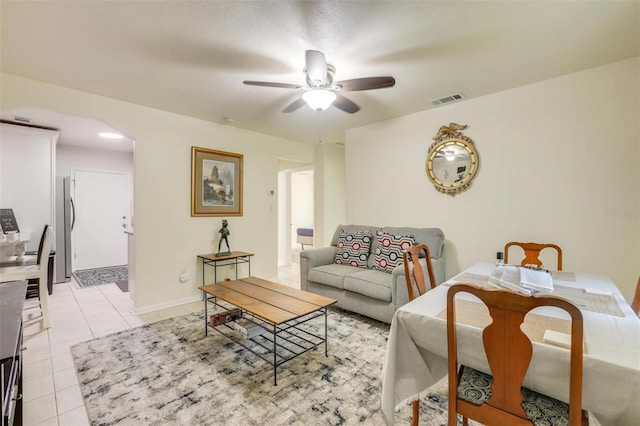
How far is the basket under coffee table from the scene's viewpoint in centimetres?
208

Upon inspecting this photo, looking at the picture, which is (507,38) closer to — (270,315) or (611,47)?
(611,47)

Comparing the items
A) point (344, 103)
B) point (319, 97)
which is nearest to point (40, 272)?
point (319, 97)

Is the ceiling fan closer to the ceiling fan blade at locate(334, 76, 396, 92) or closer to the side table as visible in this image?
the ceiling fan blade at locate(334, 76, 396, 92)

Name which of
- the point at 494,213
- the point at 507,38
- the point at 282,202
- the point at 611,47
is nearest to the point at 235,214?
the point at 282,202

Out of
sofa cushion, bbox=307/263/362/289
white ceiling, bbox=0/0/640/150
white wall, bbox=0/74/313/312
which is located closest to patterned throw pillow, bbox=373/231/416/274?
sofa cushion, bbox=307/263/362/289

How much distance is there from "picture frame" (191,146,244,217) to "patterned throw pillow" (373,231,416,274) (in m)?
2.19

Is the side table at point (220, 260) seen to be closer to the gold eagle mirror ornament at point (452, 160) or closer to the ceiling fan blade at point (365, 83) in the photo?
the ceiling fan blade at point (365, 83)

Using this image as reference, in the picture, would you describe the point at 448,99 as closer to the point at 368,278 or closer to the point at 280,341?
the point at 368,278

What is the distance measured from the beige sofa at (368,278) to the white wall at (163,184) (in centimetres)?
137

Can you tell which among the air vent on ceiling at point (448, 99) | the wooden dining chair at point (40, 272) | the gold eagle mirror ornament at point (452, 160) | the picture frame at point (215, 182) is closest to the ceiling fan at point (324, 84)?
the air vent on ceiling at point (448, 99)

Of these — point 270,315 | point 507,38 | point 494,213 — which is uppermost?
point 507,38

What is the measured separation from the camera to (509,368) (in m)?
1.04

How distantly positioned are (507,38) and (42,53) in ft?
11.5

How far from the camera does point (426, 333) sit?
1280mm
